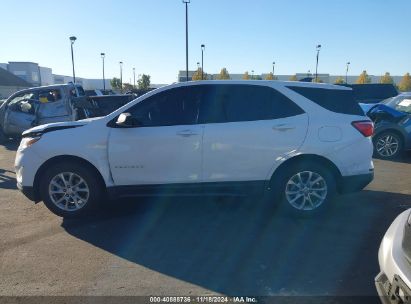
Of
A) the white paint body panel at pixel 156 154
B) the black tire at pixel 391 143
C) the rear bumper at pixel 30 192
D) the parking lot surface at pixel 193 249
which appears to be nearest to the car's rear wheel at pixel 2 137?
the parking lot surface at pixel 193 249

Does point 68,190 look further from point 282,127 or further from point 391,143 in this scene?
point 391,143

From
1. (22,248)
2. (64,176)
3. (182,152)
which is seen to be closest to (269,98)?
(182,152)

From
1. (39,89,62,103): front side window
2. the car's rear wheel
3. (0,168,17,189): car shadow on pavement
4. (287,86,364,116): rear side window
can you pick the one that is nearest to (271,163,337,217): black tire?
(287,86,364,116): rear side window

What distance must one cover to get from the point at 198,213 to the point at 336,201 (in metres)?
2.24

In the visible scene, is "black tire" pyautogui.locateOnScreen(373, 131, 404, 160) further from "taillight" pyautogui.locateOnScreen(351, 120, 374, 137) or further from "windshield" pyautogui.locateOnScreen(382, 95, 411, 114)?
"taillight" pyautogui.locateOnScreen(351, 120, 374, 137)

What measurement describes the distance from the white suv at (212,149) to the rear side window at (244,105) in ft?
0.04

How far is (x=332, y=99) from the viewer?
5.23m

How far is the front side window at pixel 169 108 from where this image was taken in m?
5.13

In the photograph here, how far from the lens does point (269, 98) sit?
17.0 ft

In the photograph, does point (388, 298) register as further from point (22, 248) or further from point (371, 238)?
point (22, 248)

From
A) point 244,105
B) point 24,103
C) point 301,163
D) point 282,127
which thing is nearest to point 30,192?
point 244,105

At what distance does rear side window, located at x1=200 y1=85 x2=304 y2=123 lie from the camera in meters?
5.10

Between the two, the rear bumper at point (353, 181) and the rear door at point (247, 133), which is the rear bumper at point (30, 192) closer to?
the rear door at point (247, 133)

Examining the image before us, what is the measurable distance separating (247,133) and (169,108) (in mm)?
1097
